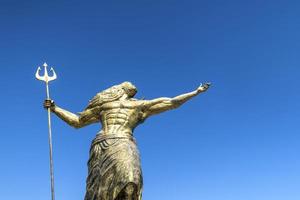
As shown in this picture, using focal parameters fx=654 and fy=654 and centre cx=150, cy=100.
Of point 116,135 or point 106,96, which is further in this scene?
point 106,96

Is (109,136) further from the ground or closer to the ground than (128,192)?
further from the ground

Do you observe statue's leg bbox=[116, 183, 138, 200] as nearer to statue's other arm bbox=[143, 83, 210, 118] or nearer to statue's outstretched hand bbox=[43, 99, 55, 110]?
statue's other arm bbox=[143, 83, 210, 118]

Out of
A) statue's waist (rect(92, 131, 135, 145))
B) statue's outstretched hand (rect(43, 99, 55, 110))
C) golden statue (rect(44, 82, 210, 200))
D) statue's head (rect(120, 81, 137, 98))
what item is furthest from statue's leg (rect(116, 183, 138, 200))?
statue's outstretched hand (rect(43, 99, 55, 110))

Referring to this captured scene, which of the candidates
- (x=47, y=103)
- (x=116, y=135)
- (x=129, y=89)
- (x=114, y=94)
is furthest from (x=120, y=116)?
(x=47, y=103)

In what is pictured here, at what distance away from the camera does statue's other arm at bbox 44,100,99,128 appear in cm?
1471

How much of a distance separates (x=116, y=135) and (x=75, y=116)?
1589 millimetres

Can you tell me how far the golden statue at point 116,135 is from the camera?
43.0 ft

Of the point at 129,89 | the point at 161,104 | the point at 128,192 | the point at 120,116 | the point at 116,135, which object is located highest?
the point at 129,89

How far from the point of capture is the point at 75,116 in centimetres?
1495

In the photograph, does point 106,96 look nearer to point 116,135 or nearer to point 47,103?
point 116,135

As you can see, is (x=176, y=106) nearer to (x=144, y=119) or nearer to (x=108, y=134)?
(x=144, y=119)

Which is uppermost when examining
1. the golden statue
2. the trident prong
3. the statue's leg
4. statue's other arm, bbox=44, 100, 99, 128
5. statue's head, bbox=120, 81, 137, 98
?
the trident prong

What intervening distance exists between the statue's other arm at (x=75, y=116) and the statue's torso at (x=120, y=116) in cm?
37

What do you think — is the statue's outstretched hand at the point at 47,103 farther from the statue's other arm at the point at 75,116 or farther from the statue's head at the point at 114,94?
the statue's head at the point at 114,94
